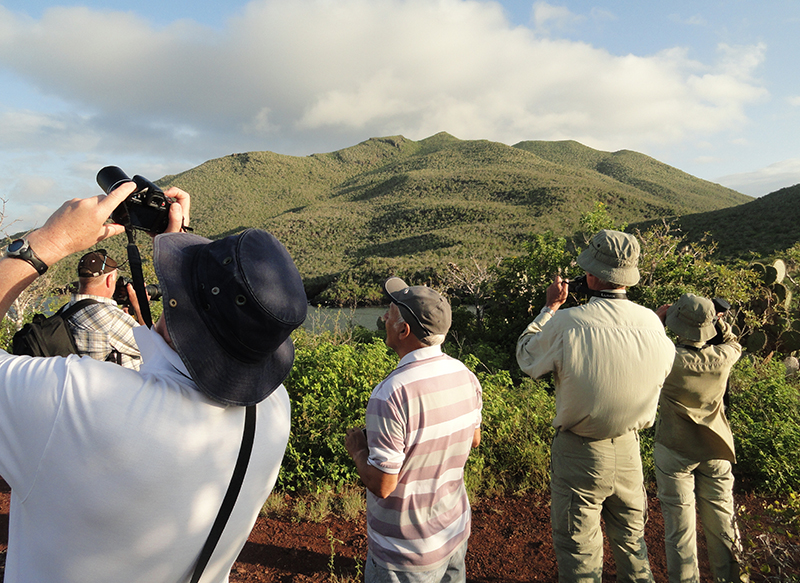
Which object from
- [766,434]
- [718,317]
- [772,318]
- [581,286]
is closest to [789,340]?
[772,318]

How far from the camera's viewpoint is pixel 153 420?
101 centimetres

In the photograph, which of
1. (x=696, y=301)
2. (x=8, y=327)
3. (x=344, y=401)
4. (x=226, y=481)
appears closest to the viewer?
(x=226, y=481)

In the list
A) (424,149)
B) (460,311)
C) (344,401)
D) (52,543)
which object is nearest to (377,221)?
(460,311)

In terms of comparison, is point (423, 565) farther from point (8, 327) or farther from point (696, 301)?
point (8, 327)

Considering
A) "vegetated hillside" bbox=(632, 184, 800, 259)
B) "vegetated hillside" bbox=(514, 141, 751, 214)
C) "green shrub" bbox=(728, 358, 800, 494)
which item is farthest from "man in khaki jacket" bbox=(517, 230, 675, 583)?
"vegetated hillside" bbox=(514, 141, 751, 214)

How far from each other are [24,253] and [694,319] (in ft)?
11.6

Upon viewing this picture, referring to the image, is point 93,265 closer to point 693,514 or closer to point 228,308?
point 228,308

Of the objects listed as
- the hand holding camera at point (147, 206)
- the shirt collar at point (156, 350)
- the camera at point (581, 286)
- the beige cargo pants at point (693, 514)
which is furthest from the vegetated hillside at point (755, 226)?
the shirt collar at point (156, 350)

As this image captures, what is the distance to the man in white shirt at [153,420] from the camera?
3.10 feet

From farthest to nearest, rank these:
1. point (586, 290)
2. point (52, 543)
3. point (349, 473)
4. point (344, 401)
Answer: point (344, 401) < point (349, 473) < point (586, 290) < point (52, 543)

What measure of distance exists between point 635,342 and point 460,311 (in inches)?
307

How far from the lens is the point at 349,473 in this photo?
4.32 metres

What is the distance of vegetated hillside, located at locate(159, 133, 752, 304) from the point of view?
42.7 metres

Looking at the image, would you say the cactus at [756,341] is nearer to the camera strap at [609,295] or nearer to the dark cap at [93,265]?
the camera strap at [609,295]
